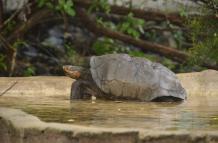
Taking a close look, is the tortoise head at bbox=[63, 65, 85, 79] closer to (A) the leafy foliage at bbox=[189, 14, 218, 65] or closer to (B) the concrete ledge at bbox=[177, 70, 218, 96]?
(B) the concrete ledge at bbox=[177, 70, 218, 96]

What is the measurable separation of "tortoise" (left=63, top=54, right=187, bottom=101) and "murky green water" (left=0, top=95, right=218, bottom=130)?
0.26 metres

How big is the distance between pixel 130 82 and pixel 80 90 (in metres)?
0.62

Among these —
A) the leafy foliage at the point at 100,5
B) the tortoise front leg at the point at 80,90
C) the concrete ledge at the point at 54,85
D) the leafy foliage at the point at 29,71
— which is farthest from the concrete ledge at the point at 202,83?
the leafy foliage at the point at 29,71

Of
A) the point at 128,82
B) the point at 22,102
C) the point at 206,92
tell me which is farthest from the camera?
the point at 206,92

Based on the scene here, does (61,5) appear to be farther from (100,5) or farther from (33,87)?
(33,87)

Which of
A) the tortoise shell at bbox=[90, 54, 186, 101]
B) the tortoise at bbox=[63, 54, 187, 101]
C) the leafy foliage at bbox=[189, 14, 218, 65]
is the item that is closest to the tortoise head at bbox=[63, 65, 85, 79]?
the tortoise at bbox=[63, 54, 187, 101]

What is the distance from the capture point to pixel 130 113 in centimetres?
498

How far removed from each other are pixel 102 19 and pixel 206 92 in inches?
194

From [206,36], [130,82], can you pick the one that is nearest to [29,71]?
[130,82]

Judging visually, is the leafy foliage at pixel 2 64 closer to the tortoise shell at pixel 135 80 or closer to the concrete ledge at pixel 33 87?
the concrete ledge at pixel 33 87

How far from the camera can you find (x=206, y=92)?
7.41 meters

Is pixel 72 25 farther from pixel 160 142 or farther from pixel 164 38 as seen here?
pixel 160 142

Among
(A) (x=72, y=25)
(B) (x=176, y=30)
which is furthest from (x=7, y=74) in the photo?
(B) (x=176, y=30)

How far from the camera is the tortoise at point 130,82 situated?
6590mm
